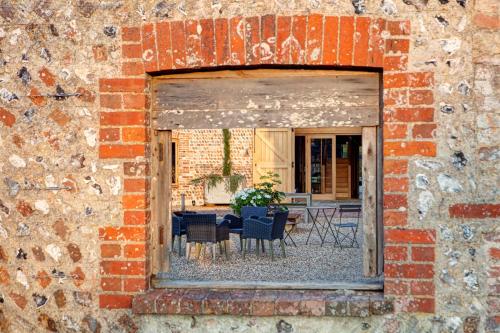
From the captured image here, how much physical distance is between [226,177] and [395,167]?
1371 centimetres

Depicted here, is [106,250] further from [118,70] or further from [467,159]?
[467,159]

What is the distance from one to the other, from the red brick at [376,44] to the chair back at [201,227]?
456cm

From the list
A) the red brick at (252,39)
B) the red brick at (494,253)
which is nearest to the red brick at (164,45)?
the red brick at (252,39)

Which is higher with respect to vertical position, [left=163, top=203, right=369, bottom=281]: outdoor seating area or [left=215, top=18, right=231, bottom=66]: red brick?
[left=215, top=18, right=231, bottom=66]: red brick

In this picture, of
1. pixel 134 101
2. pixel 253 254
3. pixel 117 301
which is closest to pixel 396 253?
pixel 117 301

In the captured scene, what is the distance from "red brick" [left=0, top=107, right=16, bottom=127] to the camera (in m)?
3.83

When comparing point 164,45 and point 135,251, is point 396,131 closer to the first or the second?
point 164,45

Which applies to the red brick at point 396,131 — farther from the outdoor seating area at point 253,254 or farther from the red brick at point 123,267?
the outdoor seating area at point 253,254

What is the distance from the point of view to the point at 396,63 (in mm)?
3486

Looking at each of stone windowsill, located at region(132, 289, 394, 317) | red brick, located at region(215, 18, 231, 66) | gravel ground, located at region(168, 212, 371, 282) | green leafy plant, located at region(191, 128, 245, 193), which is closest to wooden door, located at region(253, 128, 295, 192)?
green leafy plant, located at region(191, 128, 245, 193)

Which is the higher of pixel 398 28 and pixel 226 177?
pixel 398 28

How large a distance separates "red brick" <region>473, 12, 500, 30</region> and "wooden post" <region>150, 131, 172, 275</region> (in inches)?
82.0

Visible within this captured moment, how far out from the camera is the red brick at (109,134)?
3.71 metres

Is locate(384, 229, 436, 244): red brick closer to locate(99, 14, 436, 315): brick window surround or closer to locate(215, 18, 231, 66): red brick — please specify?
locate(99, 14, 436, 315): brick window surround
